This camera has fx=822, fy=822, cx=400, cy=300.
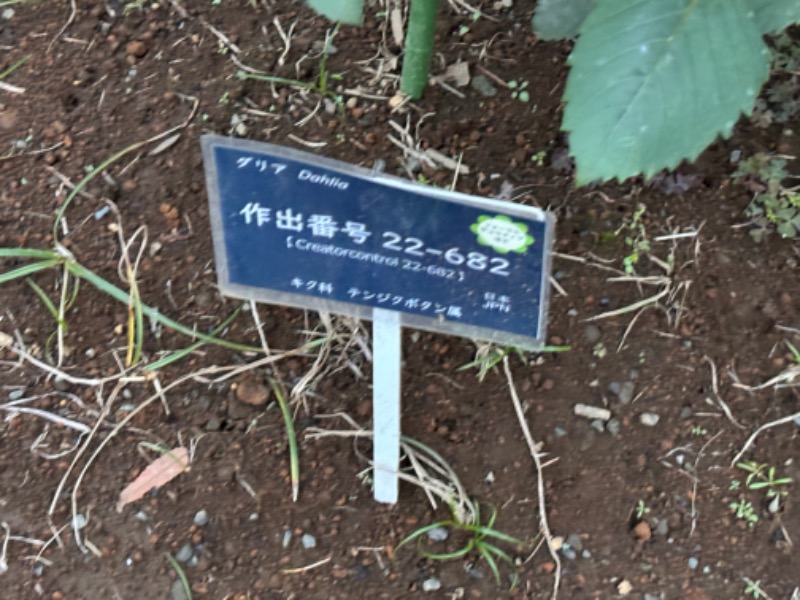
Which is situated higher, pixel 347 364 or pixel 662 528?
pixel 347 364

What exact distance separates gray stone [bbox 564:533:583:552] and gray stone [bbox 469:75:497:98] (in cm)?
60

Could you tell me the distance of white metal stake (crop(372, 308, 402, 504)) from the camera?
90 centimetres

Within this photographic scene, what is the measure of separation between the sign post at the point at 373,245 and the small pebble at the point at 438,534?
286 mm

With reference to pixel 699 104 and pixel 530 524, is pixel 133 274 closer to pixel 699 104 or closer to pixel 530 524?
pixel 530 524

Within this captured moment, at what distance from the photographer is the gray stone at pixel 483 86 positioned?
1152 mm

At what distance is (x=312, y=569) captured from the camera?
40.2 inches

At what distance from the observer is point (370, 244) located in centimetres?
83

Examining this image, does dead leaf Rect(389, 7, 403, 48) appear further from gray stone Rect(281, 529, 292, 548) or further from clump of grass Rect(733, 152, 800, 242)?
gray stone Rect(281, 529, 292, 548)

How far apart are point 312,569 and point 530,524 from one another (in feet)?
0.92

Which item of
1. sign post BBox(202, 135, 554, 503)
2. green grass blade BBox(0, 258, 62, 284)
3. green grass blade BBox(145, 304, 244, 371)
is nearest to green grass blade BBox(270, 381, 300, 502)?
green grass blade BBox(145, 304, 244, 371)

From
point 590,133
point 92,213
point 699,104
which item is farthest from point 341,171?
point 92,213

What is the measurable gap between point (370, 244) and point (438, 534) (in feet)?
1.37

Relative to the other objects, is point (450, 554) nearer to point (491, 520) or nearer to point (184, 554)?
point (491, 520)

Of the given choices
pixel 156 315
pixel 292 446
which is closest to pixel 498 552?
pixel 292 446
